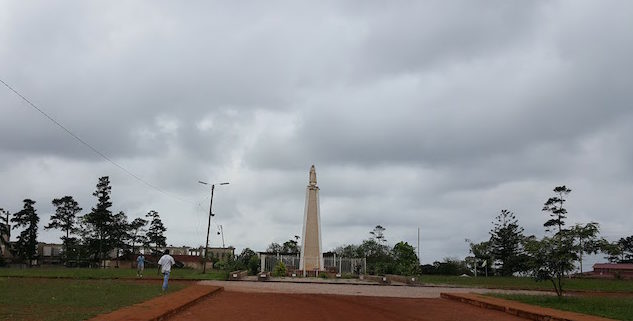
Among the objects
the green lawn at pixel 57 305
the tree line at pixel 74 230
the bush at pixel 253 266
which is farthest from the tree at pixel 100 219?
the green lawn at pixel 57 305

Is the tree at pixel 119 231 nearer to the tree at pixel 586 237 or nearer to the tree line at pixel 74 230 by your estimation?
the tree line at pixel 74 230

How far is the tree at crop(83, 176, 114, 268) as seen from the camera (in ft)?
230

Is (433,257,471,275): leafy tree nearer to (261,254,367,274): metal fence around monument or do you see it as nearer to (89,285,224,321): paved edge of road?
(261,254,367,274): metal fence around monument

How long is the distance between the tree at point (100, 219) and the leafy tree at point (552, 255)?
6069cm

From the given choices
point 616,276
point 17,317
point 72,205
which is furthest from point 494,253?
point 17,317

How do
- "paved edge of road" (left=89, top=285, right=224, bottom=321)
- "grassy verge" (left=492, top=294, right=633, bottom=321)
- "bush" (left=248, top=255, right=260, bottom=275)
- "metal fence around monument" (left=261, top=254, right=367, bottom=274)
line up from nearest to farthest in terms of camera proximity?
"paved edge of road" (left=89, top=285, right=224, bottom=321)
"grassy verge" (left=492, top=294, right=633, bottom=321)
"bush" (left=248, top=255, right=260, bottom=275)
"metal fence around monument" (left=261, top=254, right=367, bottom=274)

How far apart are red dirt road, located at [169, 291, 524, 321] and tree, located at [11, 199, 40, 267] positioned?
59071 mm

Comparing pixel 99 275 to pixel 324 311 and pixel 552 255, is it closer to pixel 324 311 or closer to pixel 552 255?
pixel 324 311

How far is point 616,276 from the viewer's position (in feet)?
182

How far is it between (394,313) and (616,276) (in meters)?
48.6

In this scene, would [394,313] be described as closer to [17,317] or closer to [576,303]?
[576,303]

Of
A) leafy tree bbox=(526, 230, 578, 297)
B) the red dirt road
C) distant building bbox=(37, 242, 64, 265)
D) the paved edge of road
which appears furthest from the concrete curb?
distant building bbox=(37, 242, 64, 265)

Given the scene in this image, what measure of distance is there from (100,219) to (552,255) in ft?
201

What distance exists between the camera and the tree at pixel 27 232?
227 ft
